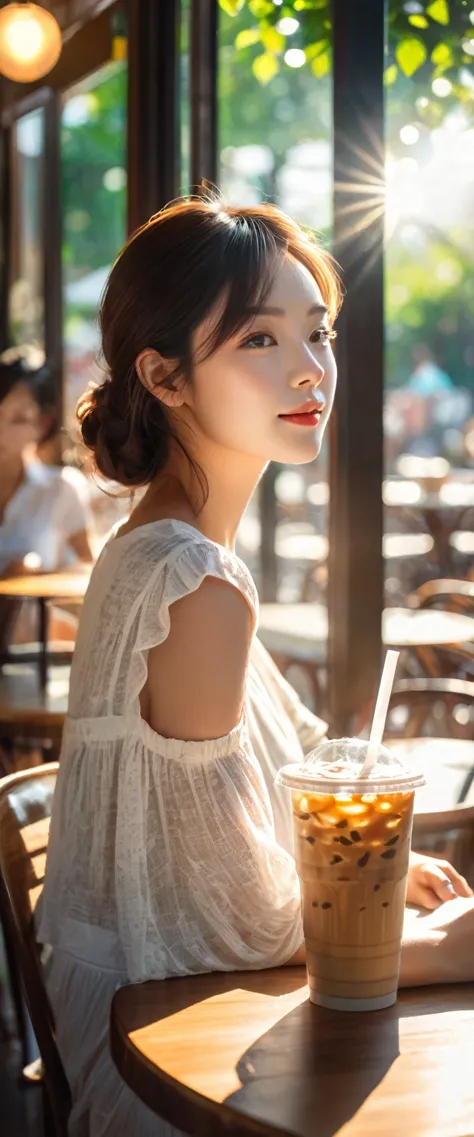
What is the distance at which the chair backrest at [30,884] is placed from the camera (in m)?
1.54

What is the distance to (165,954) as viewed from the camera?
4.38ft

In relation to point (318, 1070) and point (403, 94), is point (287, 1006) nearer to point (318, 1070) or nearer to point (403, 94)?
point (318, 1070)

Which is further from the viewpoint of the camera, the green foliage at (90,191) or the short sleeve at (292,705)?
the green foliage at (90,191)

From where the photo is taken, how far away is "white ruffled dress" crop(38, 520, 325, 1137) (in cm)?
134

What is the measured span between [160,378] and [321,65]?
230 cm

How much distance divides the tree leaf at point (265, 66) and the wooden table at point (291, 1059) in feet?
10.9

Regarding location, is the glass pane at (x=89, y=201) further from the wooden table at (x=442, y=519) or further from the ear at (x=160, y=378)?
the ear at (x=160, y=378)

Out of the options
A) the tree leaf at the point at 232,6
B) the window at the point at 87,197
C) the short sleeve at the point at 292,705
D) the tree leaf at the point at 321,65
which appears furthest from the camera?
the window at the point at 87,197

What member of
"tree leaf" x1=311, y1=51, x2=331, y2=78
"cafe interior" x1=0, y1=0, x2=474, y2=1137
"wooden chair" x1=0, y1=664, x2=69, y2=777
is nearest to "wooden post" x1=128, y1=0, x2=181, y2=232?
"cafe interior" x1=0, y1=0, x2=474, y2=1137

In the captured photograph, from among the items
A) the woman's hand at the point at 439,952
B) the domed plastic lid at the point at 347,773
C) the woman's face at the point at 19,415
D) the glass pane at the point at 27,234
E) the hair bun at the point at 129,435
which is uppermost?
the glass pane at the point at 27,234

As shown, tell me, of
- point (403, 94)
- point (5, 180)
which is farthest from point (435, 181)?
point (5, 180)

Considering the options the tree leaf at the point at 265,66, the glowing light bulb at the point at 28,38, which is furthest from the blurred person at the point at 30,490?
the glowing light bulb at the point at 28,38

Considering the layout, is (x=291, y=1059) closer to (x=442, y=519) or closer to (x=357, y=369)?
(x=357, y=369)

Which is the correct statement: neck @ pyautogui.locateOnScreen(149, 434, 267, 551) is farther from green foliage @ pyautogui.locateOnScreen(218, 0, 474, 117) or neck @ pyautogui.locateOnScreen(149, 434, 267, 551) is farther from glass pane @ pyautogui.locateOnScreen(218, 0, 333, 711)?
green foliage @ pyautogui.locateOnScreen(218, 0, 474, 117)
